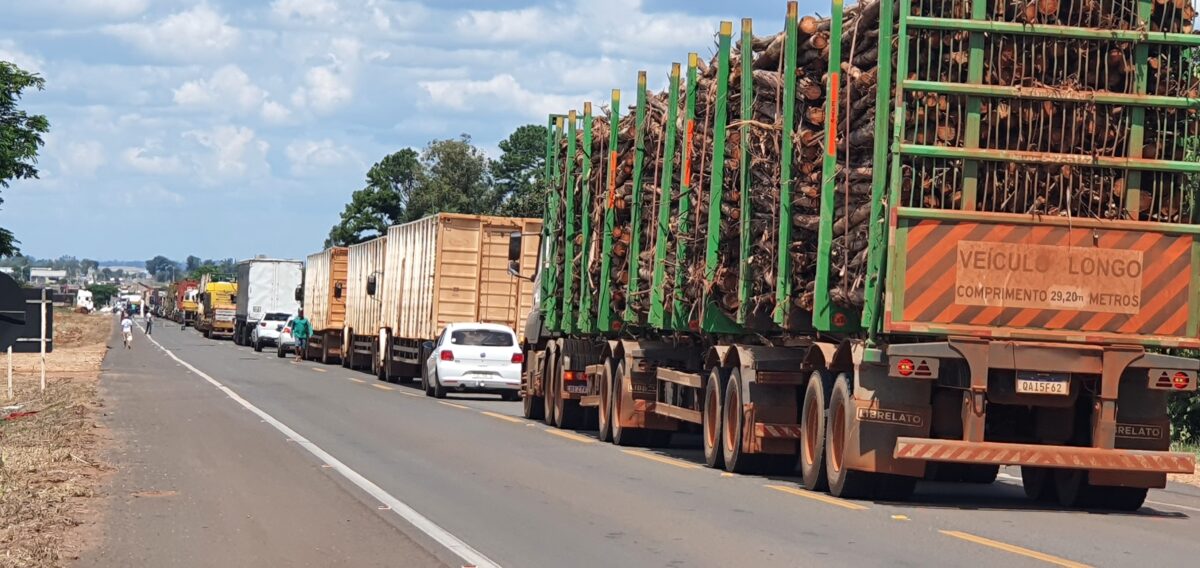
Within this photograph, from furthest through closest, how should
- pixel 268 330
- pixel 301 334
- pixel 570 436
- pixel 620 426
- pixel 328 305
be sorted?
pixel 268 330 → pixel 301 334 → pixel 328 305 → pixel 570 436 → pixel 620 426

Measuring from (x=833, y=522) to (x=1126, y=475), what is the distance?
9.71ft

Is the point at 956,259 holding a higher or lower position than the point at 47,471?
higher

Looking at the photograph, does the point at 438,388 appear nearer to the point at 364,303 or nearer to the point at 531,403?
the point at 531,403

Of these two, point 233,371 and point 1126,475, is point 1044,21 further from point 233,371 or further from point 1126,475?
point 233,371

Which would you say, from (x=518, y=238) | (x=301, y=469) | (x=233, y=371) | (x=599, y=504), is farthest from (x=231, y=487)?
(x=233, y=371)

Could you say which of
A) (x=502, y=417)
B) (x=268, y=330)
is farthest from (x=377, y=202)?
(x=502, y=417)

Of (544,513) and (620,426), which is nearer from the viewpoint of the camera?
(544,513)

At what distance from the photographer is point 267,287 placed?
7912 centimetres

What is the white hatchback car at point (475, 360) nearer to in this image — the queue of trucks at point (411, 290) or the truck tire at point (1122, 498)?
the queue of trucks at point (411, 290)

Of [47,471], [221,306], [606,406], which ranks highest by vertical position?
[221,306]

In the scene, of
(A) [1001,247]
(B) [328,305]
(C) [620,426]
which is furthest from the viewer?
(B) [328,305]

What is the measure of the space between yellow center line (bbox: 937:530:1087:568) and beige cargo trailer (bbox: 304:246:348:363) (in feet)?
145

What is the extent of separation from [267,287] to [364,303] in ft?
99.8

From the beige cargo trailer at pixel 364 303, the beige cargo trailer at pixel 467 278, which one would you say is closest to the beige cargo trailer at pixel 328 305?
the beige cargo trailer at pixel 364 303
